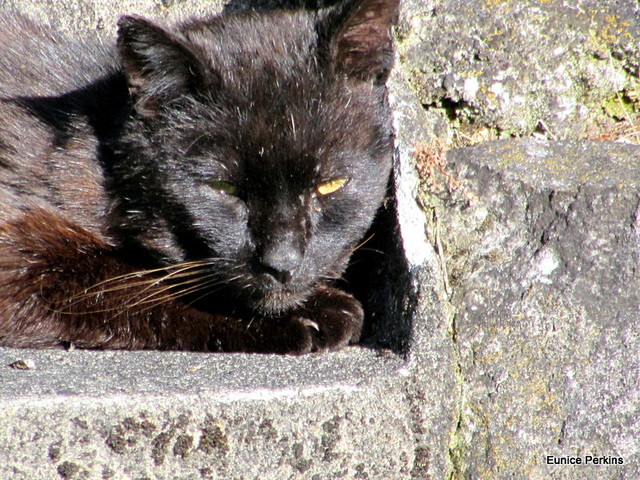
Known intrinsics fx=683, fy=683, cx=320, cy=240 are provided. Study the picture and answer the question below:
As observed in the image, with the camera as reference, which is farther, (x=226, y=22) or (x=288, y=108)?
(x=226, y=22)

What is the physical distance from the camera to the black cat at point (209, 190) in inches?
92.2

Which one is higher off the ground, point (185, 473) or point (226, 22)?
point (226, 22)

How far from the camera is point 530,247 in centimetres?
230

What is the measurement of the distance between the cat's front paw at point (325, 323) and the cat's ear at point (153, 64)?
3.03 ft

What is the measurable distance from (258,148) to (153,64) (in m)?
0.45

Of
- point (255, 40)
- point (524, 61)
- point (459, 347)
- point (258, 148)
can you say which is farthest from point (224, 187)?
point (524, 61)

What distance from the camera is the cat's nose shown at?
2277 millimetres

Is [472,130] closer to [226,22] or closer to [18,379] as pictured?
[226,22]

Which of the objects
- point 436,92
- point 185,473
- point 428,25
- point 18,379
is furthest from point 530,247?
point 18,379

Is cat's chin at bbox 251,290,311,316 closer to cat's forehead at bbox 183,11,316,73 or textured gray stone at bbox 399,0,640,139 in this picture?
cat's forehead at bbox 183,11,316,73

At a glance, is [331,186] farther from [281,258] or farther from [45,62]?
[45,62]

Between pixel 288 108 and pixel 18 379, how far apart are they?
3.98ft

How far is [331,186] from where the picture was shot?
96.4 inches

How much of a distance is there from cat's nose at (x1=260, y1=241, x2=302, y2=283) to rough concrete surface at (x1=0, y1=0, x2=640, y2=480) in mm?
304
